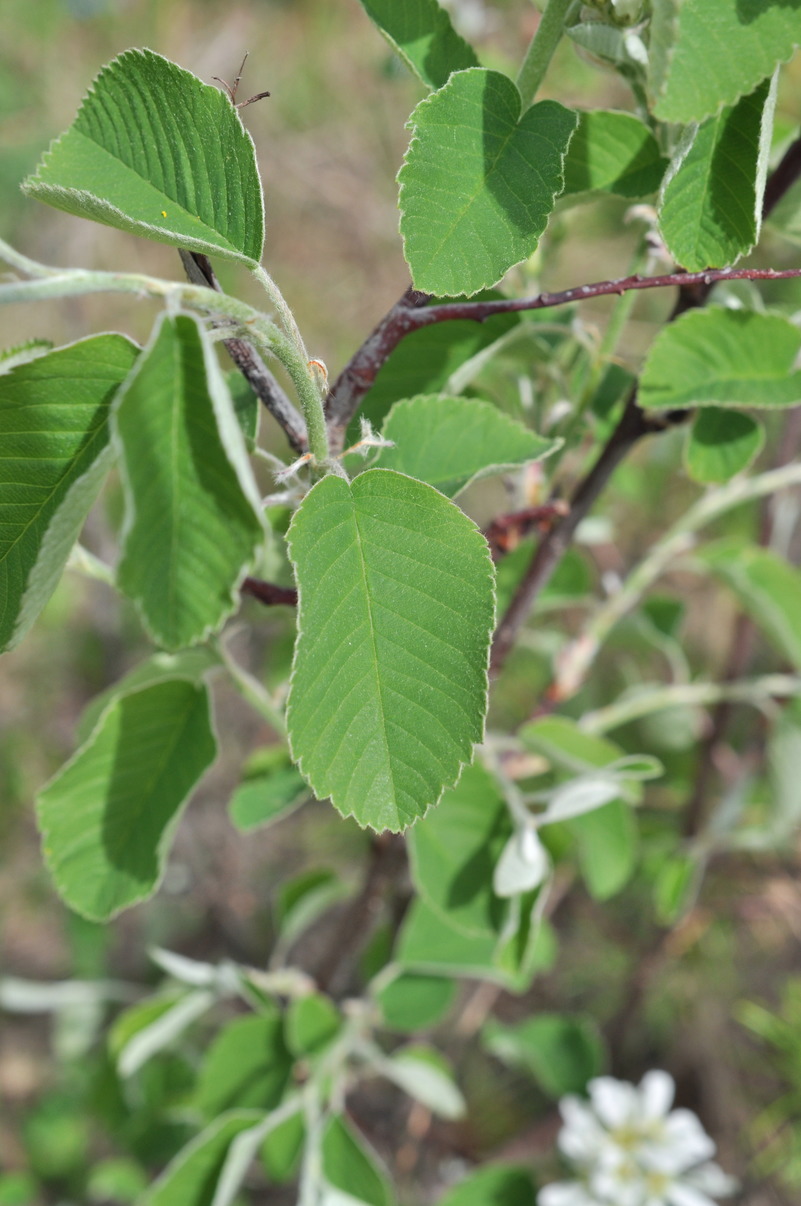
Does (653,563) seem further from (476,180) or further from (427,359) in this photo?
(476,180)

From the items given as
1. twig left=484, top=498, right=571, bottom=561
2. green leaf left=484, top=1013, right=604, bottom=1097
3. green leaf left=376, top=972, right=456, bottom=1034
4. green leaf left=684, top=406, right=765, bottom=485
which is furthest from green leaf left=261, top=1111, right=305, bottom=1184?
green leaf left=684, top=406, right=765, bottom=485

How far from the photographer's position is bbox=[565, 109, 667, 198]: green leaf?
1.53ft

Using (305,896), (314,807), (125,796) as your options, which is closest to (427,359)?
(125,796)

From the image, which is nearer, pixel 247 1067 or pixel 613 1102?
pixel 247 1067

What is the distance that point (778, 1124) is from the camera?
53.7 inches

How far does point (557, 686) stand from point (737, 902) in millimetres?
745

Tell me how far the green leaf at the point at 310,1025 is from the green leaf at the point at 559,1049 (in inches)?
13.6

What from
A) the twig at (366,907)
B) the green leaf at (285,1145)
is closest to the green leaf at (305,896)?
the twig at (366,907)

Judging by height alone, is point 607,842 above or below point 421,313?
below

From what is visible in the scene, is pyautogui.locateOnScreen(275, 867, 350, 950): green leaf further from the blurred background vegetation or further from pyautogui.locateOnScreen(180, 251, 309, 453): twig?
pyautogui.locateOnScreen(180, 251, 309, 453): twig

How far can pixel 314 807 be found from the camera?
181cm

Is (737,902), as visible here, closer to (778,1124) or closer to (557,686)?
(778,1124)

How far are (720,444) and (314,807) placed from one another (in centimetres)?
136

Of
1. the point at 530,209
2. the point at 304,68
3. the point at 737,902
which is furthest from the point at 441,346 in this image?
the point at 304,68
